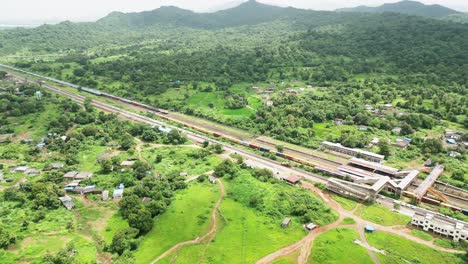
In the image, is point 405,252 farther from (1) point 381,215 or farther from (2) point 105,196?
(2) point 105,196

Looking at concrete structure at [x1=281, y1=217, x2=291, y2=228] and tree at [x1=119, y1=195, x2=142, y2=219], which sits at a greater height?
tree at [x1=119, y1=195, x2=142, y2=219]

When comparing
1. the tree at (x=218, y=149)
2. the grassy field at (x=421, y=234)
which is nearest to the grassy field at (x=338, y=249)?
the grassy field at (x=421, y=234)

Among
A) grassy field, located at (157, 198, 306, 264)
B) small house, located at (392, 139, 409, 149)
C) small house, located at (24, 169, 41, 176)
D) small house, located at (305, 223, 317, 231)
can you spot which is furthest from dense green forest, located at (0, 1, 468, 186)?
small house, located at (24, 169, 41, 176)

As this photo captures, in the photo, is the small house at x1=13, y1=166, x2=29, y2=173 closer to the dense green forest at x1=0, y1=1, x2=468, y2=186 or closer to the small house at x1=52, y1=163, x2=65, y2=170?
the small house at x1=52, y1=163, x2=65, y2=170

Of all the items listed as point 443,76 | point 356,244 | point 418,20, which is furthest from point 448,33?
point 356,244

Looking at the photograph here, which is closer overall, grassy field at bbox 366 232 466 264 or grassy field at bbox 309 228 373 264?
grassy field at bbox 366 232 466 264

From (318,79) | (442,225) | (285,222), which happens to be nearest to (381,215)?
(442,225)
